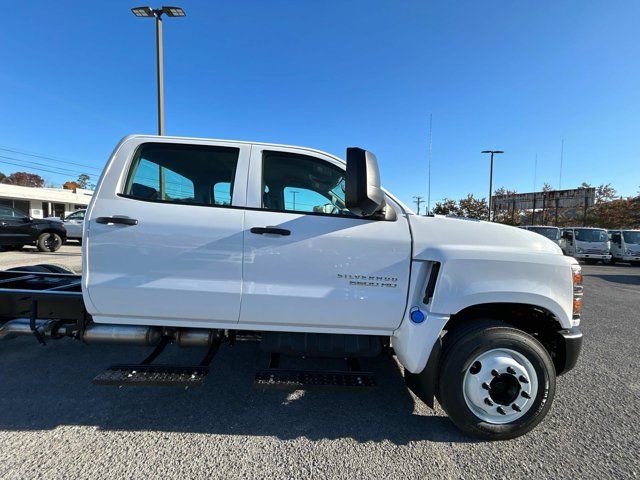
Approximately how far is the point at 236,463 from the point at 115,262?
1.61m

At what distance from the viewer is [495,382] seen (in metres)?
2.42

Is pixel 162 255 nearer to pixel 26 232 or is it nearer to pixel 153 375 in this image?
pixel 153 375

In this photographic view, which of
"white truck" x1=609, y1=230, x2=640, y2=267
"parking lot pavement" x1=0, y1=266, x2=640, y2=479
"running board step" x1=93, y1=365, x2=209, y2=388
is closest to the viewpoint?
"parking lot pavement" x1=0, y1=266, x2=640, y2=479

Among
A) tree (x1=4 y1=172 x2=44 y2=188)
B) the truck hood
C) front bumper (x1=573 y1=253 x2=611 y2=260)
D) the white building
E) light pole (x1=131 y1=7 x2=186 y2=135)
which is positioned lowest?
front bumper (x1=573 y1=253 x2=611 y2=260)

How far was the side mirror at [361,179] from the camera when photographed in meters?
2.09

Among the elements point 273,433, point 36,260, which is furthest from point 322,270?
point 36,260

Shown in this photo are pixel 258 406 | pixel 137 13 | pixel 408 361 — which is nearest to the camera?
pixel 408 361

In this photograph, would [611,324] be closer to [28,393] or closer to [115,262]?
[115,262]

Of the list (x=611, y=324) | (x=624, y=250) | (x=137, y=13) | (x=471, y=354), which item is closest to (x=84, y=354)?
(x=471, y=354)

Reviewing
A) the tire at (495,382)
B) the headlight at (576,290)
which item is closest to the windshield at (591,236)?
the headlight at (576,290)

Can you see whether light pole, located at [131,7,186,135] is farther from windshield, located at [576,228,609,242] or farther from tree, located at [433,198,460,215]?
tree, located at [433,198,460,215]

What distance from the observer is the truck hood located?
2.40 metres

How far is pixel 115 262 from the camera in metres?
2.38

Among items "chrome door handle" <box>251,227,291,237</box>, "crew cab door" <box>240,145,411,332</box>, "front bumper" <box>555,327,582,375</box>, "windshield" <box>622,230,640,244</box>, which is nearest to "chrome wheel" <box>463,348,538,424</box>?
"front bumper" <box>555,327,582,375</box>
